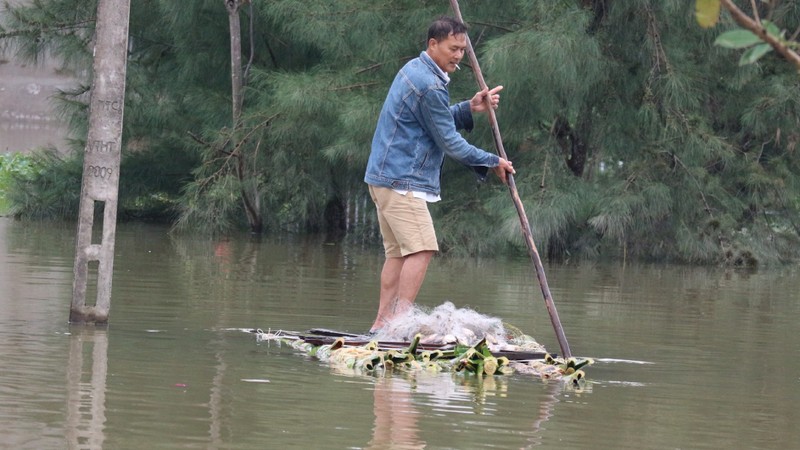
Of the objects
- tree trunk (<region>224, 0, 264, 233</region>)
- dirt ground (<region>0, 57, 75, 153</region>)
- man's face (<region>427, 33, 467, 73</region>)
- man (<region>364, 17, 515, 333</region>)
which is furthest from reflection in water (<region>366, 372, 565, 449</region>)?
dirt ground (<region>0, 57, 75, 153</region>)

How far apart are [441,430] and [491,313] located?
472 cm

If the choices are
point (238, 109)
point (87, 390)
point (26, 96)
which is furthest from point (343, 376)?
point (26, 96)

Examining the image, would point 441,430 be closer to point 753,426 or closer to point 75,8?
point 753,426

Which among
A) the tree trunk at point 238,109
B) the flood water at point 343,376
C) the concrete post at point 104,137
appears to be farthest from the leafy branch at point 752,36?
the tree trunk at point 238,109

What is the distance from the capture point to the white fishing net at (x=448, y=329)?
7309 millimetres

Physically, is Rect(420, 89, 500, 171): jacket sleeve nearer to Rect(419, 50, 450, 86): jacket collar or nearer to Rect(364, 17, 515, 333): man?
Rect(364, 17, 515, 333): man

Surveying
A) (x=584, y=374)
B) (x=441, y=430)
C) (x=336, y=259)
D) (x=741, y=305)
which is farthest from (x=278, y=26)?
(x=441, y=430)

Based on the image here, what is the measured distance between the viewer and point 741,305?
11.2m

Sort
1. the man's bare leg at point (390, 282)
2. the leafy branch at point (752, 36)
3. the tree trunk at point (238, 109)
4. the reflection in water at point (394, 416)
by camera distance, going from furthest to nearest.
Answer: the tree trunk at point (238, 109), the man's bare leg at point (390, 282), the reflection in water at point (394, 416), the leafy branch at point (752, 36)

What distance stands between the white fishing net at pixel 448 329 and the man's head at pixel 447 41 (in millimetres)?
1349

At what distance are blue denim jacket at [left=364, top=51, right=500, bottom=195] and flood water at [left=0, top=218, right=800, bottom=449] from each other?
1175mm

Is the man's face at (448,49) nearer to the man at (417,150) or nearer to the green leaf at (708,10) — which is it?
the man at (417,150)

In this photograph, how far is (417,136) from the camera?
24.9 ft

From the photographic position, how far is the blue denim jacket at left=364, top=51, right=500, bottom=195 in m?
7.46
